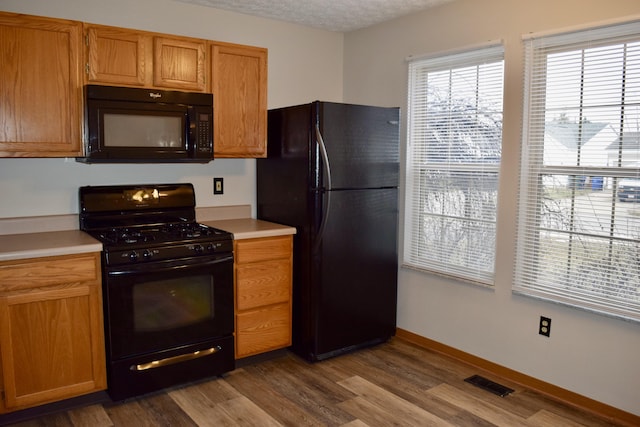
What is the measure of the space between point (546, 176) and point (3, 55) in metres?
3.00

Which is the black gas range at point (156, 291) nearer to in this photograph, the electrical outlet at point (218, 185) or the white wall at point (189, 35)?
the white wall at point (189, 35)

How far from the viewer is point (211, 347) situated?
3088 mm

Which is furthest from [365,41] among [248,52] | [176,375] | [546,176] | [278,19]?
[176,375]

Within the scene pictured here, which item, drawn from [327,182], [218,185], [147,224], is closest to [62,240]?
[147,224]

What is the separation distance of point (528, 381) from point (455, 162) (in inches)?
57.5

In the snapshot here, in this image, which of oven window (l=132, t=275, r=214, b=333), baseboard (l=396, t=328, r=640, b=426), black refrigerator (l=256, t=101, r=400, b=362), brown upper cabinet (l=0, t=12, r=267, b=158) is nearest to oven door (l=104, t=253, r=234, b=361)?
oven window (l=132, t=275, r=214, b=333)

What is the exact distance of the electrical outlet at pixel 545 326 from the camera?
2.98 meters

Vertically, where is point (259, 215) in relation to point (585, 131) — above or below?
below

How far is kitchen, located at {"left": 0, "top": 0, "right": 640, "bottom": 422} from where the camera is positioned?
9.20 feet

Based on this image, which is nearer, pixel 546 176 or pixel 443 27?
pixel 546 176

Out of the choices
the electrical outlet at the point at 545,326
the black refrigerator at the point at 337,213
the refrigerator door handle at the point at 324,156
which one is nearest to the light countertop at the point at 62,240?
the black refrigerator at the point at 337,213

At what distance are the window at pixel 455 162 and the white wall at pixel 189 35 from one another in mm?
856

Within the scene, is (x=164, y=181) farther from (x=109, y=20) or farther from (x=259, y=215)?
(x=109, y=20)

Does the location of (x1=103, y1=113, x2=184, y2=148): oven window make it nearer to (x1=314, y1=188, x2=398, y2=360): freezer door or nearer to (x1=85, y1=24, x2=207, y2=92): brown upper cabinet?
(x1=85, y1=24, x2=207, y2=92): brown upper cabinet
